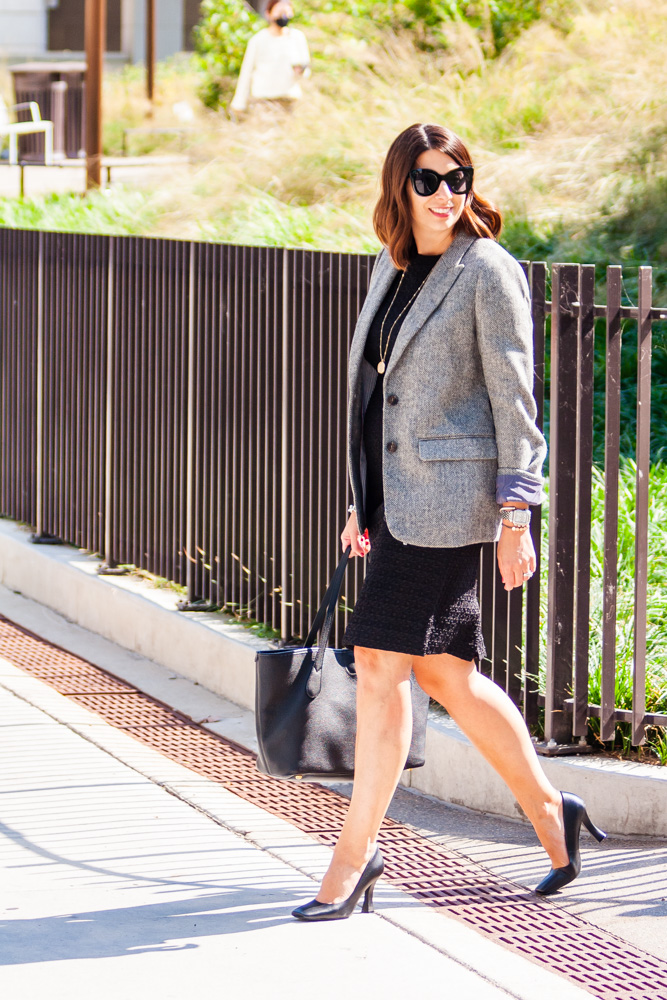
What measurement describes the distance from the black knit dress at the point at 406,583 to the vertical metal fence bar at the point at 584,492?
2.78 feet

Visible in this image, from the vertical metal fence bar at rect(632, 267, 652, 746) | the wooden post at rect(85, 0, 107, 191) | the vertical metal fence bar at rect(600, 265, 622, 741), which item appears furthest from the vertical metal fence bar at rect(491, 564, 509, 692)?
the wooden post at rect(85, 0, 107, 191)

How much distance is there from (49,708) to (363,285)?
77.1 inches

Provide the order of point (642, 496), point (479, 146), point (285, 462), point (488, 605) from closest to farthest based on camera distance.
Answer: point (642, 496) < point (488, 605) < point (285, 462) < point (479, 146)

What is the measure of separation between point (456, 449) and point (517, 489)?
0.18m

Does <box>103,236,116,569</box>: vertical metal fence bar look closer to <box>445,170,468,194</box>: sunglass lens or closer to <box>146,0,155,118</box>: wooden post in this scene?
<box>445,170,468,194</box>: sunglass lens

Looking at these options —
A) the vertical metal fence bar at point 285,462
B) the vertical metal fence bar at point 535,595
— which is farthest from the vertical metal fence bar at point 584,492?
the vertical metal fence bar at point 285,462

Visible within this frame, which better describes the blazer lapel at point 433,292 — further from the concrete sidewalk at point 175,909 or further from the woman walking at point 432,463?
the concrete sidewalk at point 175,909

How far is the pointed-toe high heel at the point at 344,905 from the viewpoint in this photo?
11.7 ft

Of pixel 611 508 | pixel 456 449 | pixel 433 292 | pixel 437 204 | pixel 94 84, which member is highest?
pixel 94 84

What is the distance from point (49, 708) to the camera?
5.51 m

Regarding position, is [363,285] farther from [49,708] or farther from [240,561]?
[49,708]

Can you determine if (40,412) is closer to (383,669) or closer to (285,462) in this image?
(285,462)

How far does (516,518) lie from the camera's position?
344 cm

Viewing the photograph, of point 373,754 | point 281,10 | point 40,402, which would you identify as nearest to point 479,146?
point 281,10
